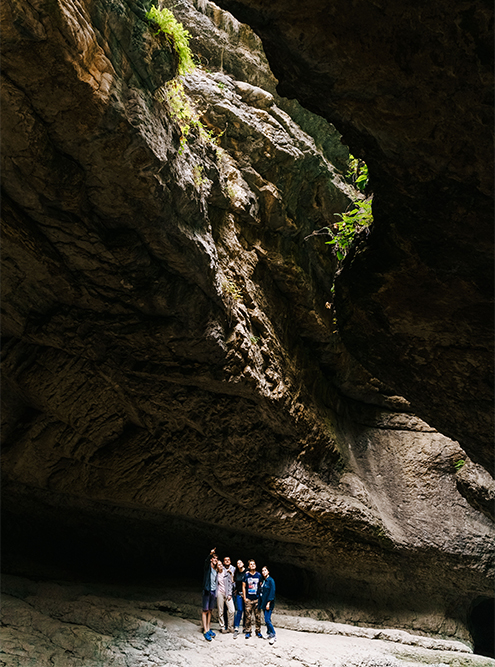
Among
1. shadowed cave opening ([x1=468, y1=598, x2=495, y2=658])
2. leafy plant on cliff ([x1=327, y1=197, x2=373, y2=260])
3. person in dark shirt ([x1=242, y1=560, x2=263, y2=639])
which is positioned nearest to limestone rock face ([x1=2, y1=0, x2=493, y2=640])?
person in dark shirt ([x1=242, y1=560, x2=263, y2=639])

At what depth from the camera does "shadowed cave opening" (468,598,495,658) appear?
12.4 metres

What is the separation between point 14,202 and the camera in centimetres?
507

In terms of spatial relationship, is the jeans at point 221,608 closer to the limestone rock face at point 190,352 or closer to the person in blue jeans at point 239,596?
the person in blue jeans at point 239,596

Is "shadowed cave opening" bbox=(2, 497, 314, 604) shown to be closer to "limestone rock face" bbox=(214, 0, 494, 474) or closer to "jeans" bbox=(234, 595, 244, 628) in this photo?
"jeans" bbox=(234, 595, 244, 628)

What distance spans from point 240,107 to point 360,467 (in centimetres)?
743

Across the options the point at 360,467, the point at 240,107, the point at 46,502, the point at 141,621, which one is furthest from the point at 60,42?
the point at 360,467

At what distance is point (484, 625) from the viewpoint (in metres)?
12.8

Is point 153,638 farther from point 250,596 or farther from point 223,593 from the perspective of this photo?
point 250,596

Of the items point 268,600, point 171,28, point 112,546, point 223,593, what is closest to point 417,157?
point 171,28

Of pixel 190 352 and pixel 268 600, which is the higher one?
pixel 190 352

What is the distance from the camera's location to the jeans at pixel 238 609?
23.2 ft

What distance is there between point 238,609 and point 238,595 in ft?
0.63

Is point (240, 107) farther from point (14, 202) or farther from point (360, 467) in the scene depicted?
point (360, 467)

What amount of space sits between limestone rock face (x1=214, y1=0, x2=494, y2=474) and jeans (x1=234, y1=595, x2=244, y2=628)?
4717 millimetres
